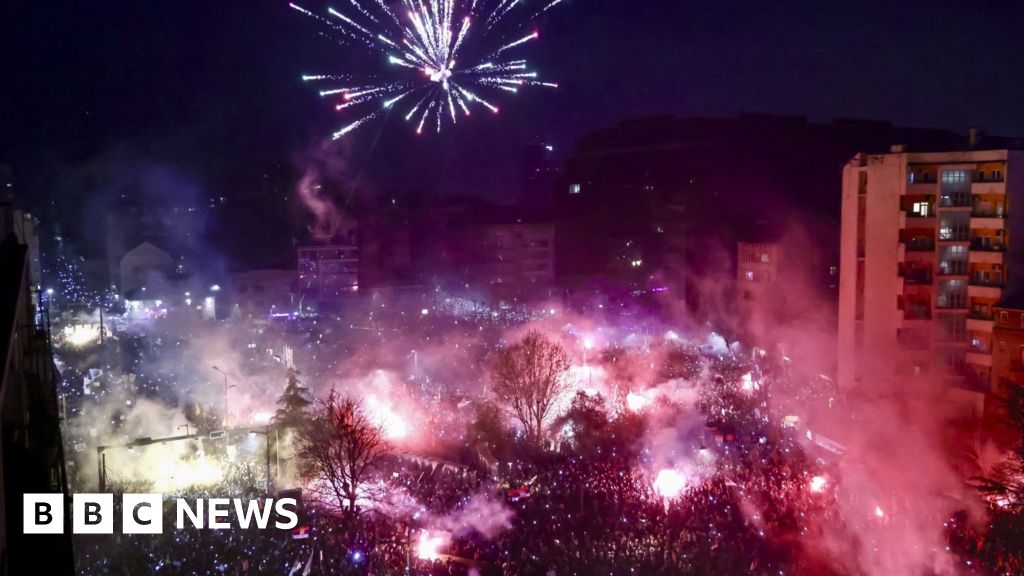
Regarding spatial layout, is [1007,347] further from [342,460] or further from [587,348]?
[342,460]

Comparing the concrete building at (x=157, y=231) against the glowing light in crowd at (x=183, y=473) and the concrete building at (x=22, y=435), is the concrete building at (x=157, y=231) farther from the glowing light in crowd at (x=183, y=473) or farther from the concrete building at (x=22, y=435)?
the concrete building at (x=22, y=435)

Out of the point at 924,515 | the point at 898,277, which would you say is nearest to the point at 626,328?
the point at 898,277

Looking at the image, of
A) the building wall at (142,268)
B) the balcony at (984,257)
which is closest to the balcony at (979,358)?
the balcony at (984,257)

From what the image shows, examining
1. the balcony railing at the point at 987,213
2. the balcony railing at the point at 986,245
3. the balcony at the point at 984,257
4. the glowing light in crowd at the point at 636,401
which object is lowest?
the glowing light in crowd at the point at 636,401

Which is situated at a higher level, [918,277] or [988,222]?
[988,222]

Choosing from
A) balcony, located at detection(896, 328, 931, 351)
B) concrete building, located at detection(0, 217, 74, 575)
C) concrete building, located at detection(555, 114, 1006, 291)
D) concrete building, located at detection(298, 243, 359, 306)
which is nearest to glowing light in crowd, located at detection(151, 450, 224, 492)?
concrete building, located at detection(0, 217, 74, 575)

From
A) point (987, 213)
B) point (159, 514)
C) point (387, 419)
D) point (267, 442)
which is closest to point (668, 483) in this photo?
point (267, 442)
